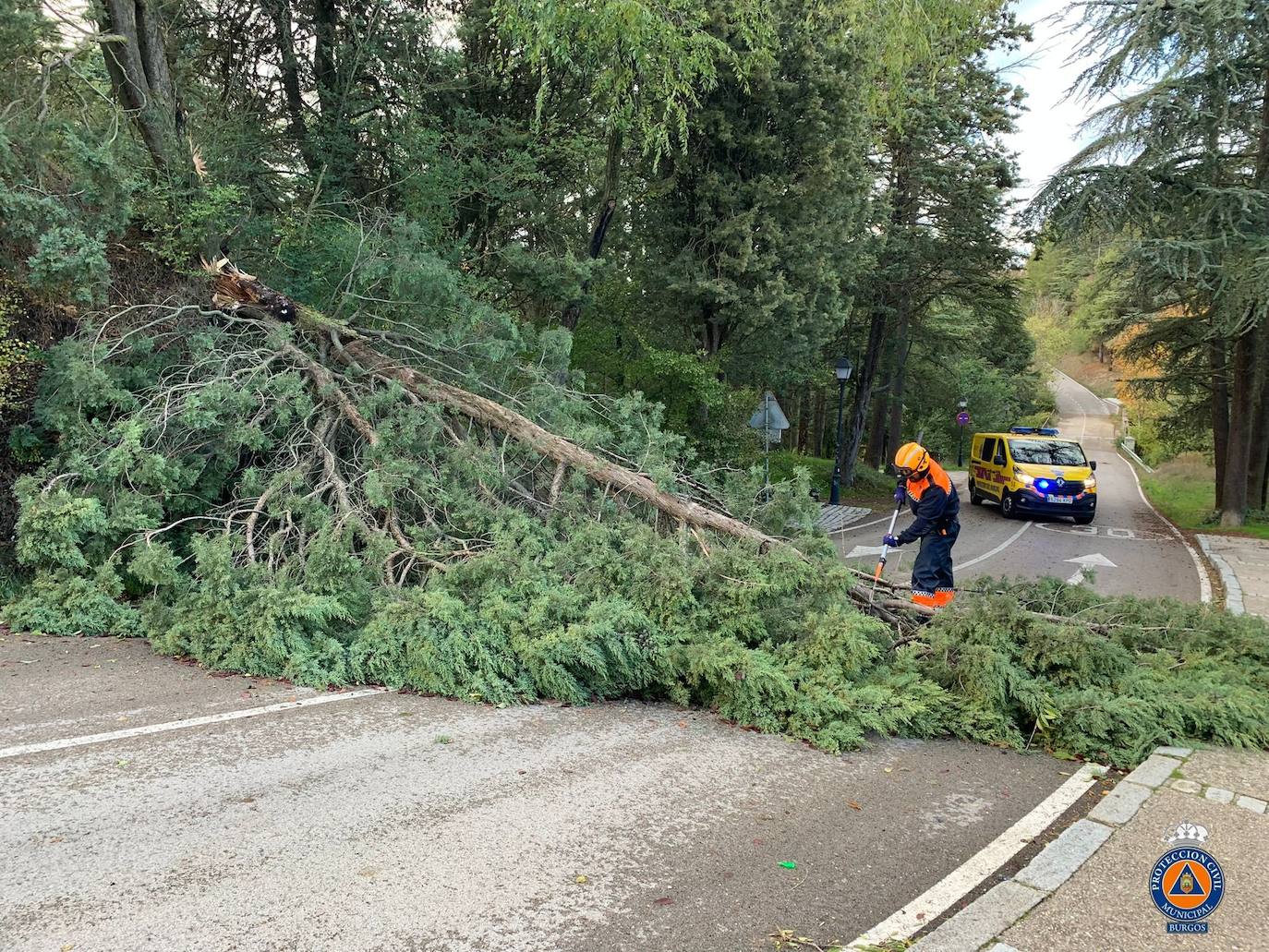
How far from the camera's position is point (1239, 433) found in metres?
19.8

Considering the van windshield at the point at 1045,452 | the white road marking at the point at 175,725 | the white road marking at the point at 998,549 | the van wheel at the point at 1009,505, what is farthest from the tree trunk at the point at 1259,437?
the white road marking at the point at 175,725

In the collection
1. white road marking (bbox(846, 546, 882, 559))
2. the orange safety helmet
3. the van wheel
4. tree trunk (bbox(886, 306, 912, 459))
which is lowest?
white road marking (bbox(846, 546, 882, 559))

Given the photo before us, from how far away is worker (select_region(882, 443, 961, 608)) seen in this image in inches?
292

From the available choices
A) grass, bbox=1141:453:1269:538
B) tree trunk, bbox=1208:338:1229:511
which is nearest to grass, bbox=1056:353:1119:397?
grass, bbox=1141:453:1269:538

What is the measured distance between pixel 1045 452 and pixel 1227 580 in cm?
794

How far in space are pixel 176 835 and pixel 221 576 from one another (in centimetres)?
299

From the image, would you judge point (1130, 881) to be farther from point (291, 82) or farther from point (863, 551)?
point (291, 82)

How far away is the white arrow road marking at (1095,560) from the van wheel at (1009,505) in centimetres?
466

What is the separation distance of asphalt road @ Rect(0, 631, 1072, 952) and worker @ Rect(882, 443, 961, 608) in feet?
6.67

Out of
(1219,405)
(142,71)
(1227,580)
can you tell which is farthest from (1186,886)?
(1219,405)

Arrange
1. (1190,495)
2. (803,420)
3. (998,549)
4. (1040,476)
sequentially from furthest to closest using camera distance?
(803,420), (1190,495), (1040,476), (998,549)

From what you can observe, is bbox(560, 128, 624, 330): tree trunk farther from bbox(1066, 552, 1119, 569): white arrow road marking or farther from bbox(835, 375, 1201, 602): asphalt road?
bbox(1066, 552, 1119, 569): white arrow road marking

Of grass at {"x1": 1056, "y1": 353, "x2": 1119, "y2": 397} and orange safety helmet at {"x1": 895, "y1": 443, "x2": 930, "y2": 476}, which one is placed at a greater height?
grass at {"x1": 1056, "y1": 353, "x2": 1119, "y2": 397}

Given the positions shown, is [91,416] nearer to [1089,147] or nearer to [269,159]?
[269,159]
